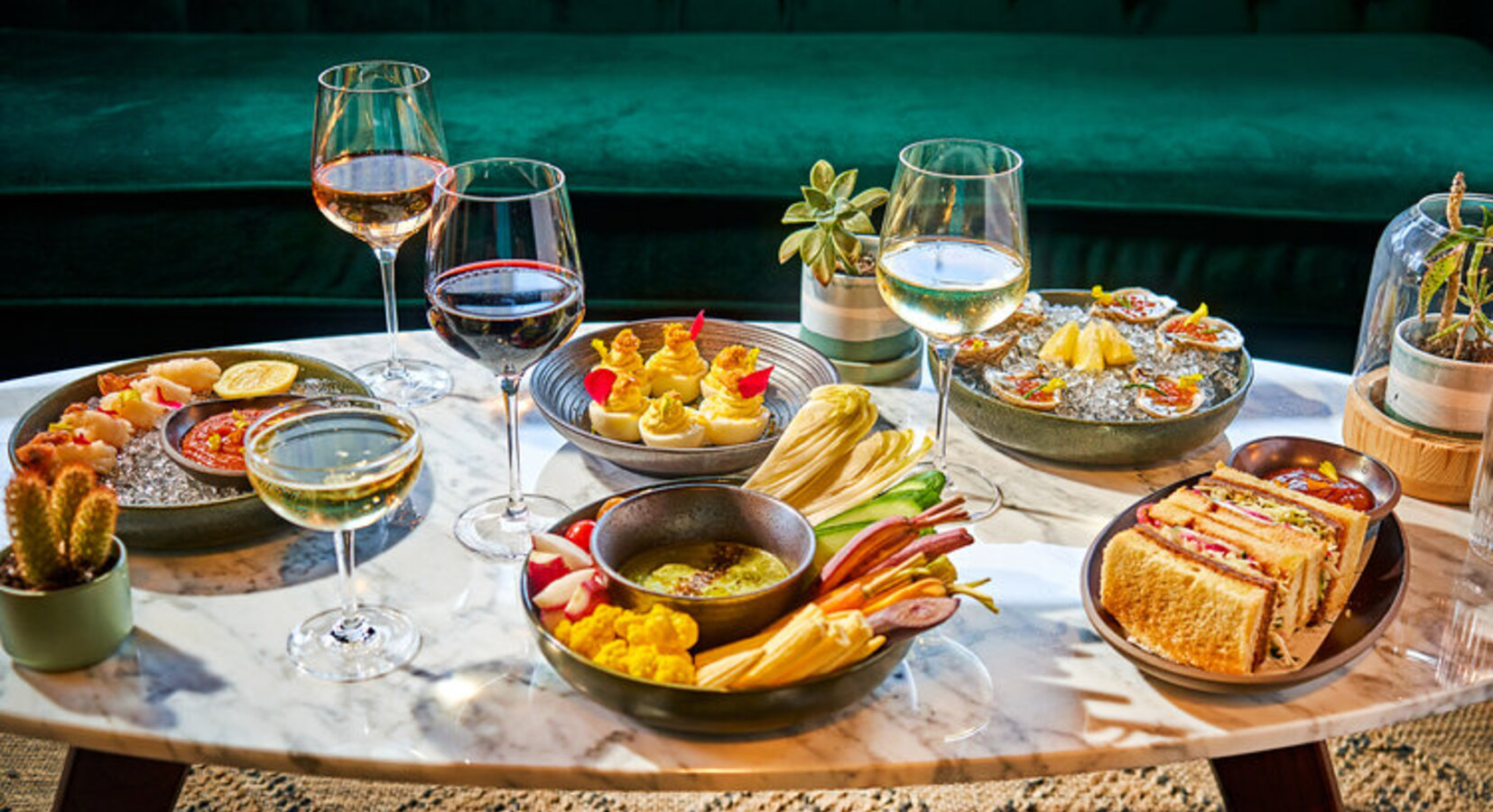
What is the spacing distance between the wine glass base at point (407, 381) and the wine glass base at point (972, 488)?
0.56m

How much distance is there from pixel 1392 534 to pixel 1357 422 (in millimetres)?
203

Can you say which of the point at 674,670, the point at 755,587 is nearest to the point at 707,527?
the point at 755,587

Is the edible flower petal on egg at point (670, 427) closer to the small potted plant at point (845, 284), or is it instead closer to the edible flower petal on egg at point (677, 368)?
the edible flower petal on egg at point (677, 368)

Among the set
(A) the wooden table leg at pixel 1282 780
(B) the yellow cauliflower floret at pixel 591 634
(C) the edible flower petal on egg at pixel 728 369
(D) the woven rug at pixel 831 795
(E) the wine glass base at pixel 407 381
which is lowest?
(D) the woven rug at pixel 831 795

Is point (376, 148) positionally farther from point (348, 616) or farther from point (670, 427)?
point (348, 616)

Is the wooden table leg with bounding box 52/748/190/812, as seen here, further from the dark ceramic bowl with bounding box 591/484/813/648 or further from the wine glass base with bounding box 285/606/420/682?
the dark ceramic bowl with bounding box 591/484/813/648

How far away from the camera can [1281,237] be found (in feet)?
8.41

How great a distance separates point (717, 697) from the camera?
3.39 feet

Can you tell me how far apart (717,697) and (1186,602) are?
0.39 metres

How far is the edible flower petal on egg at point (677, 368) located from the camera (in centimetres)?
156

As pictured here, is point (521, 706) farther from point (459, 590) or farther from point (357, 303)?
point (357, 303)

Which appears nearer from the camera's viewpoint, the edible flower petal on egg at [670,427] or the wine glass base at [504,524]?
the wine glass base at [504,524]

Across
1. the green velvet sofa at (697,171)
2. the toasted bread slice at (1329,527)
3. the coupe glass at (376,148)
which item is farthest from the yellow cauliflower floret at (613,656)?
the green velvet sofa at (697,171)

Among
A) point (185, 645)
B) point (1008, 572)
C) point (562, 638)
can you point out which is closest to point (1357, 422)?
point (1008, 572)
